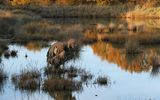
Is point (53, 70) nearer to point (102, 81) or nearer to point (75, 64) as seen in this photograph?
point (102, 81)

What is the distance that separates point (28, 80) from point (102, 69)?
4.55 m

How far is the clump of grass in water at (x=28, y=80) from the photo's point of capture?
1235cm

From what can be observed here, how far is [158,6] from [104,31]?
23525 mm

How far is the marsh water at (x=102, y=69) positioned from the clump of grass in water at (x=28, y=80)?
0.18m

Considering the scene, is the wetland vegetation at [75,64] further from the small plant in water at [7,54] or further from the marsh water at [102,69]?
the small plant in water at [7,54]

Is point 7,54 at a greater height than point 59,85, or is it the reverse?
point 59,85

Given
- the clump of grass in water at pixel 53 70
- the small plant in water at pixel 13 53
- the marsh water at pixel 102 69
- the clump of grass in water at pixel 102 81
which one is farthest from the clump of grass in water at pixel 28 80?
the small plant in water at pixel 13 53

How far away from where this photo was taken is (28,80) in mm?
12578

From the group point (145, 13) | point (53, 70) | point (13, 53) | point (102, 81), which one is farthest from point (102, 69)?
point (145, 13)

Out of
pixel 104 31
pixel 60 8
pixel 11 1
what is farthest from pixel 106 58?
pixel 11 1

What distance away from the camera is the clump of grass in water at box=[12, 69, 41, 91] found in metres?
12.4

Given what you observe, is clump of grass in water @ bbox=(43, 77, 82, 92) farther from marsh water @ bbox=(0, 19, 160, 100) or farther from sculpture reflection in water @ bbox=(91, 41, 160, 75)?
Answer: sculpture reflection in water @ bbox=(91, 41, 160, 75)

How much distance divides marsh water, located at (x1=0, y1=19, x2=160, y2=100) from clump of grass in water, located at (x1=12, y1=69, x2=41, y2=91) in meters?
0.18

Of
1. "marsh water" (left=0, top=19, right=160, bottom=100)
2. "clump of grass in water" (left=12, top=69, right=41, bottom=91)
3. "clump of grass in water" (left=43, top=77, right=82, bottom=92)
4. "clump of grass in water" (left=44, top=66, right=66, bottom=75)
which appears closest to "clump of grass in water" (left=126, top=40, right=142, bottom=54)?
"marsh water" (left=0, top=19, right=160, bottom=100)
